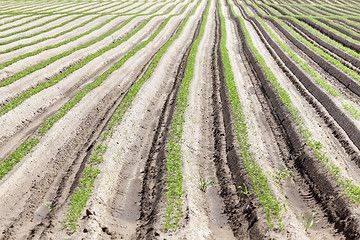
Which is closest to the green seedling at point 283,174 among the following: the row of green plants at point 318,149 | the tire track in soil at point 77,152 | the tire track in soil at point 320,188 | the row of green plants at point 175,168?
A: the tire track in soil at point 320,188

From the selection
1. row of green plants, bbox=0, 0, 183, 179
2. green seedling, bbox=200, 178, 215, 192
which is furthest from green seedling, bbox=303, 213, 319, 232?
row of green plants, bbox=0, 0, 183, 179

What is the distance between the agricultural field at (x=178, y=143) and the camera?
853cm

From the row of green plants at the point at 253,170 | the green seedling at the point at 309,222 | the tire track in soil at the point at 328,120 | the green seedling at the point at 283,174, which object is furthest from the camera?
the tire track in soil at the point at 328,120

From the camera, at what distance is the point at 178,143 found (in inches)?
479

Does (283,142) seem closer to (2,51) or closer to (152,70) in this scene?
(152,70)

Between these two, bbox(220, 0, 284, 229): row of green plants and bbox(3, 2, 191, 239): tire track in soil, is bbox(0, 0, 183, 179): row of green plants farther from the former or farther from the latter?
bbox(220, 0, 284, 229): row of green plants

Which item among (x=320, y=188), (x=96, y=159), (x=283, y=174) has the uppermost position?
(x=96, y=159)

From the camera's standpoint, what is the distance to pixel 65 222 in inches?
325

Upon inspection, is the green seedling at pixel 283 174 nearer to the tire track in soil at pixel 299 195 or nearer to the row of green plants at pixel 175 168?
the tire track in soil at pixel 299 195

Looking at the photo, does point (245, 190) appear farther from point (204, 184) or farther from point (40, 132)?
point (40, 132)

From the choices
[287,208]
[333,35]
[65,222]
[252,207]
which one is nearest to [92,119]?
[65,222]

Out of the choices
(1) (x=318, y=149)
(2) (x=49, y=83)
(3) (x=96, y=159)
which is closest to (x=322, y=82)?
(1) (x=318, y=149)

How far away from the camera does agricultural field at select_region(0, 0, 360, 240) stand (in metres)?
8.53

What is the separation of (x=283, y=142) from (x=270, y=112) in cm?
312
